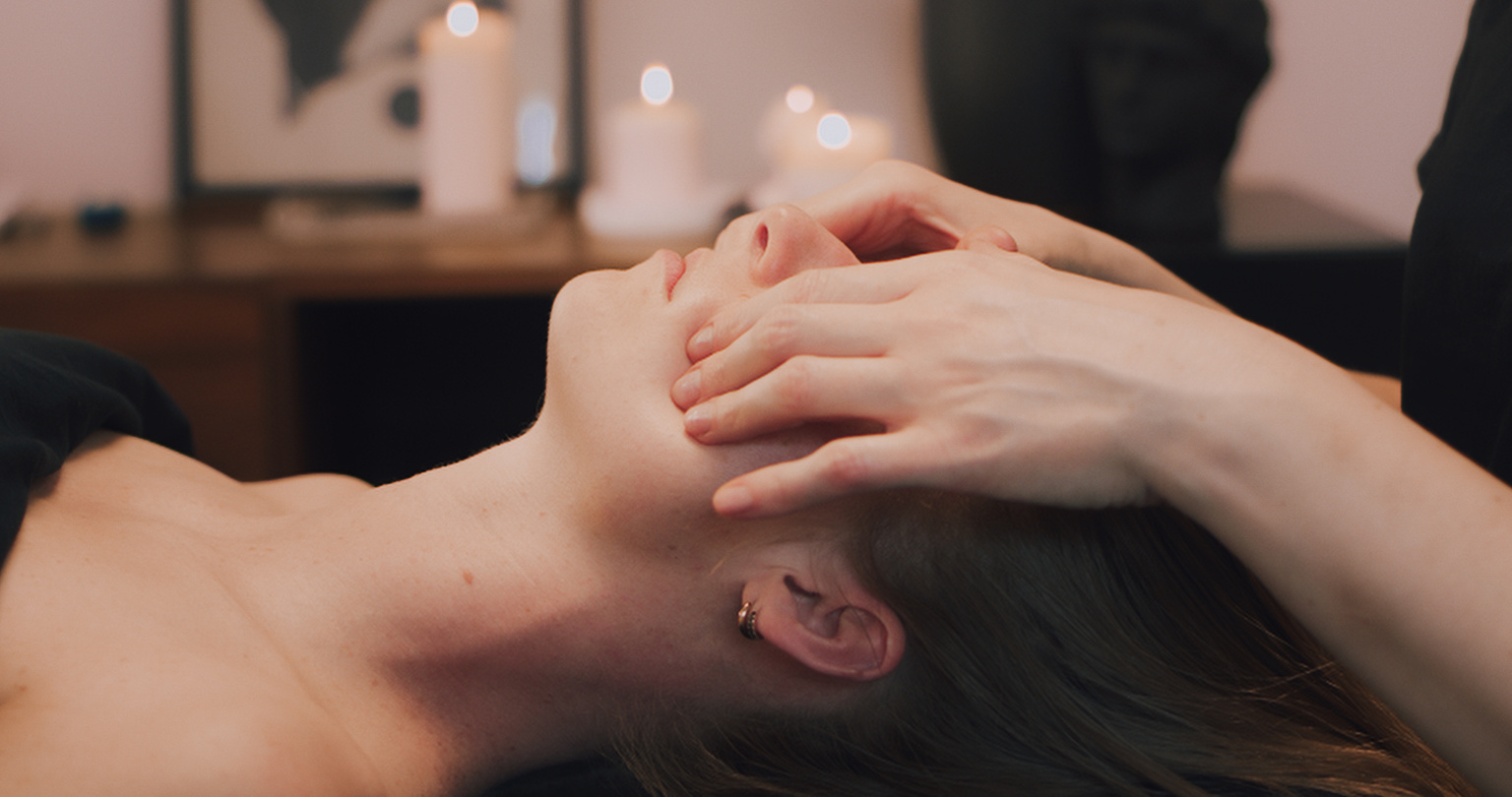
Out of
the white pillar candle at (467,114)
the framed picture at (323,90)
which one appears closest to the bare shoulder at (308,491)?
the white pillar candle at (467,114)

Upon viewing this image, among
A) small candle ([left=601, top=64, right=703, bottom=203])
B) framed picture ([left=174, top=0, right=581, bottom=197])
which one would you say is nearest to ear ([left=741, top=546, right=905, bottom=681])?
small candle ([left=601, top=64, right=703, bottom=203])

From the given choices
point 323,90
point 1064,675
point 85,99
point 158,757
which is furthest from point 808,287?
point 85,99

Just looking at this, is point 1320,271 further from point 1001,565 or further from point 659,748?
point 659,748

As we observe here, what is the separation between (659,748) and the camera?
36.4 inches

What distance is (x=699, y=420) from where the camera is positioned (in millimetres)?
807

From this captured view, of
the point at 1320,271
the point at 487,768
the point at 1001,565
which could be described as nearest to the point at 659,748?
the point at 487,768

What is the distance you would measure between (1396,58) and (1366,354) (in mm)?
728

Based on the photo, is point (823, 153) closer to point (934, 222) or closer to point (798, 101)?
point (798, 101)

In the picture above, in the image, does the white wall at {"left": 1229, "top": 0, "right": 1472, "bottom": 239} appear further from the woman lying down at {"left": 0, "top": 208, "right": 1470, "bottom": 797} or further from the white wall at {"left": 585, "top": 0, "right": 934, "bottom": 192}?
the woman lying down at {"left": 0, "top": 208, "right": 1470, "bottom": 797}

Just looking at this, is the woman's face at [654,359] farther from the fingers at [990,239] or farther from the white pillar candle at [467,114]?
the white pillar candle at [467,114]

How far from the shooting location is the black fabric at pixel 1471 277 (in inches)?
36.5

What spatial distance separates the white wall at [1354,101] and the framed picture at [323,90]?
1356 mm

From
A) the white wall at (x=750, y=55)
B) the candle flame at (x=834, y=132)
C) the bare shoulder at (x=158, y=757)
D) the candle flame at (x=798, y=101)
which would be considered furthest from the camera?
the white wall at (x=750, y=55)

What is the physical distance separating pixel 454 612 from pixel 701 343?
0.94 feet
